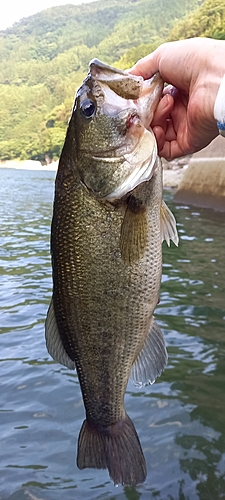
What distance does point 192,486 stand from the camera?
13.5 ft

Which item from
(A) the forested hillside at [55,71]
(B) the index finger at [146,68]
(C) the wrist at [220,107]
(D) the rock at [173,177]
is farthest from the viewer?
(A) the forested hillside at [55,71]

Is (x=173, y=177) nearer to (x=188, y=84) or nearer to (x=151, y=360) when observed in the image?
(x=188, y=84)

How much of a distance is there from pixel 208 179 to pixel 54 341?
18175 mm

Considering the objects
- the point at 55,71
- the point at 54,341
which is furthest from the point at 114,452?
the point at 55,71

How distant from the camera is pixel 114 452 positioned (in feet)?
9.21

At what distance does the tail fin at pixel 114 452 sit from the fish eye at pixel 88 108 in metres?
1.66

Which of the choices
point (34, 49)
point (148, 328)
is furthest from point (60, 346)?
point (34, 49)

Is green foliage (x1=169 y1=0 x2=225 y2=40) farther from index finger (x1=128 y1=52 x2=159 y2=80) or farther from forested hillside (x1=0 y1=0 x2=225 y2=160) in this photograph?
index finger (x1=128 y1=52 x2=159 y2=80)

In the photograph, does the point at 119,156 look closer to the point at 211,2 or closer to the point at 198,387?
the point at 198,387

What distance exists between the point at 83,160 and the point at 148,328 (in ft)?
3.07

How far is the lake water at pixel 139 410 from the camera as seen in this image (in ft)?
13.7

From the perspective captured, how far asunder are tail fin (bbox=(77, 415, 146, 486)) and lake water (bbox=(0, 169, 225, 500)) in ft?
4.88

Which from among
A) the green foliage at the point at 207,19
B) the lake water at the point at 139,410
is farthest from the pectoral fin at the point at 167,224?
the green foliage at the point at 207,19

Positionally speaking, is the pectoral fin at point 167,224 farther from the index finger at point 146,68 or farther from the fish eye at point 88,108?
the index finger at point 146,68
